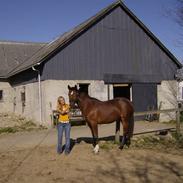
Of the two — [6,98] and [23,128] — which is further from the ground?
[6,98]

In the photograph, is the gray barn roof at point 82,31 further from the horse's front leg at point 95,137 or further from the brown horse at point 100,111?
the horse's front leg at point 95,137

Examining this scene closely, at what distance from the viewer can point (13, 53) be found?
106 ft

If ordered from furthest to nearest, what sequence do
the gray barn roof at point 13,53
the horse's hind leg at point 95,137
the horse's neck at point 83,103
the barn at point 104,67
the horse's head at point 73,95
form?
the gray barn roof at point 13,53
the barn at point 104,67
the horse's neck at point 83,103
the horse's head at point 73,95
the horse's hind leg at point 95,137

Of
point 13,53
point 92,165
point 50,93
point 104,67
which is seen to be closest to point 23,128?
point 50,93

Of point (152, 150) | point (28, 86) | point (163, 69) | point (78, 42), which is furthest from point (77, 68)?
point (152, 150)

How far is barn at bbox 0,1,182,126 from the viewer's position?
20094 millimetres

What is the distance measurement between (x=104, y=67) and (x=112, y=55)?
975 millimetres

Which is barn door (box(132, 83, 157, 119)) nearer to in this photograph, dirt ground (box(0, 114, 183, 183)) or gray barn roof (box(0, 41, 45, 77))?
dirt ground (box(0, 114, 183, 183))

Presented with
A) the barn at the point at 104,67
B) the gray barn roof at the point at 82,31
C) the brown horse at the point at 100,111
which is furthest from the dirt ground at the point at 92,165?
the gray barn roof at the point at 82,31

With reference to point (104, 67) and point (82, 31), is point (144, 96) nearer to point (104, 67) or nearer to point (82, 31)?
point (104, 67)

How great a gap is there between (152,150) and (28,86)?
41.7 feet

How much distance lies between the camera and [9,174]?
8.80 metres

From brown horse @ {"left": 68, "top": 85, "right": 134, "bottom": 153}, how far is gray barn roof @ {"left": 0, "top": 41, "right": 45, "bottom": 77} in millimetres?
17449

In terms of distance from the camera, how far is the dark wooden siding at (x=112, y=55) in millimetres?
20469
